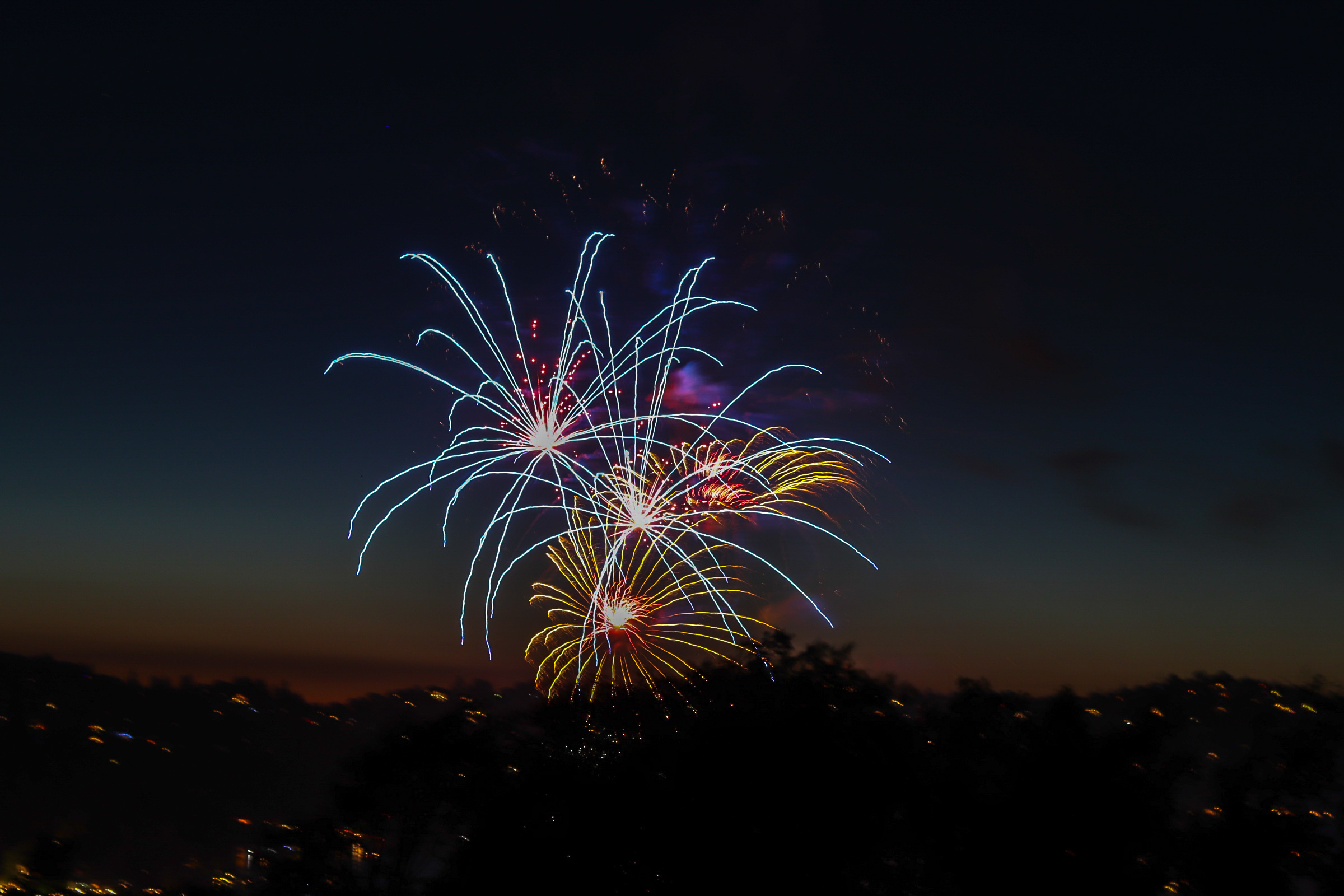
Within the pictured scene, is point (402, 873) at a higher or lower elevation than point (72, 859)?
higher

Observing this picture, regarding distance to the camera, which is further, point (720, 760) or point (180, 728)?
point (180, 728)

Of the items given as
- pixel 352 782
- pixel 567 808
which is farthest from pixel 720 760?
pixel 352 782

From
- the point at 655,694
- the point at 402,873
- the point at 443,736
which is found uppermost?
the point at 655,694

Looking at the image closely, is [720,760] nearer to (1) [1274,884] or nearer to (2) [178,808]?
(1) [1274,884]

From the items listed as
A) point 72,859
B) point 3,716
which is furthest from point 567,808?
point 3,716

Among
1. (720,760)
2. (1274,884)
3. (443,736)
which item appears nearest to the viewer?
(720,760)

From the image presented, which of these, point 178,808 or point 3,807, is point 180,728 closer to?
point 178,808

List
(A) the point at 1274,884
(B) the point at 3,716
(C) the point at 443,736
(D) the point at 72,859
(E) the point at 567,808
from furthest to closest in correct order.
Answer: (B) the point at 3,716 < (D) the point at 72,859 < (C) the point at 443,736 < (A) the point at 1274,884 < (E) the point at 567,808
